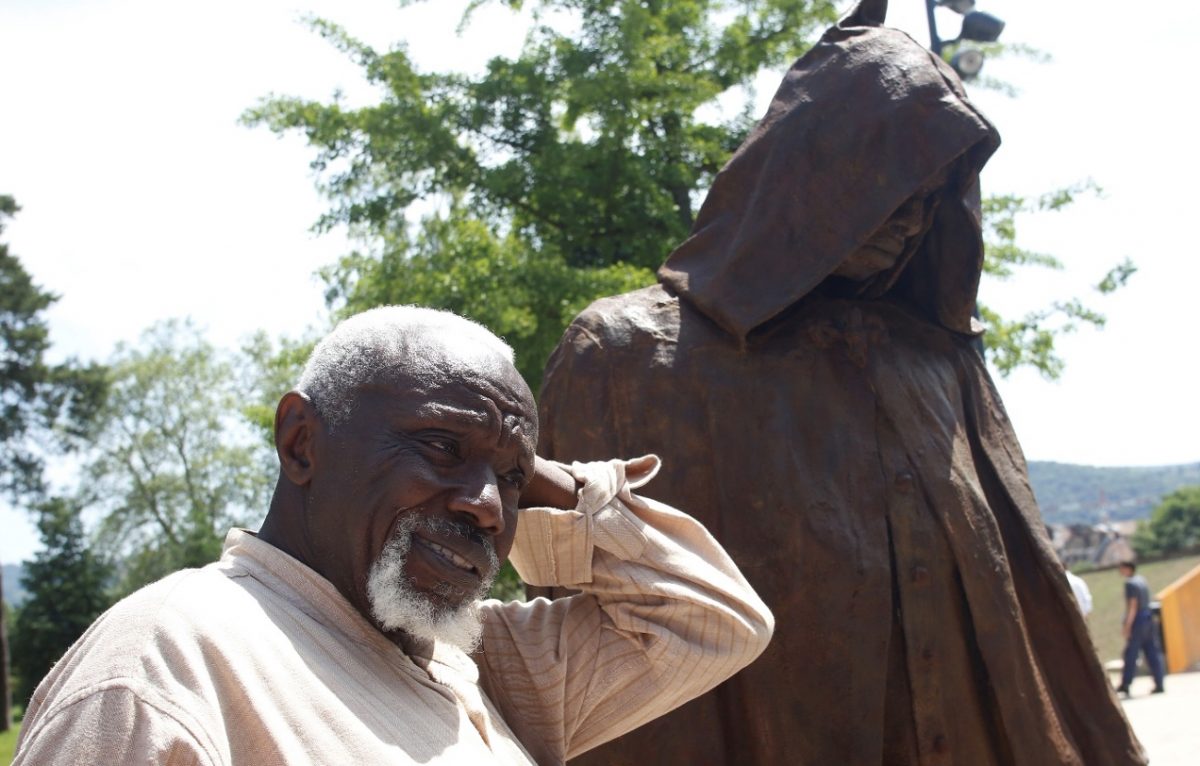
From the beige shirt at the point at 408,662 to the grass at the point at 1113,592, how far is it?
695 inches

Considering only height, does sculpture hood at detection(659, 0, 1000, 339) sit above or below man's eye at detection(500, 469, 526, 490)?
→ above

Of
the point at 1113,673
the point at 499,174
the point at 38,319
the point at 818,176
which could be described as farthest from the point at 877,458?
the point at 38,319

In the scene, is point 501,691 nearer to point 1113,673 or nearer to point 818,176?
point 818,176

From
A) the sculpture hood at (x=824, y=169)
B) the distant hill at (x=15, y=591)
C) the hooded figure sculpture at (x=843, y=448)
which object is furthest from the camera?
the distant hill at (x=15, y=591)

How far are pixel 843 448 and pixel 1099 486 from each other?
180 metres

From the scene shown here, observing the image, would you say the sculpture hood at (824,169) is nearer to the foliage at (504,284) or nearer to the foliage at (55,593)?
the foliage at (504,284)

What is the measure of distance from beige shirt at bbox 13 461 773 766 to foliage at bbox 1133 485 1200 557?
6250 centimetres

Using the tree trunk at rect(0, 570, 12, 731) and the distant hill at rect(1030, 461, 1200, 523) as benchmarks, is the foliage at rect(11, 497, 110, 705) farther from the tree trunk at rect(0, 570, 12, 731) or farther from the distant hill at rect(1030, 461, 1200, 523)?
the distant hill at rect(1030, 461, 1200, 523)

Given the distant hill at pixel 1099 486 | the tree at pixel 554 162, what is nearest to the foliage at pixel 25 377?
the tree at pixel 554 162

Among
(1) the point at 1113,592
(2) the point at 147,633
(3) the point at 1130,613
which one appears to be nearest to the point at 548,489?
(2) the point at 147,633

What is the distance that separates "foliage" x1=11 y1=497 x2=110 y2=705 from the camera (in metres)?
Answer: 31.4

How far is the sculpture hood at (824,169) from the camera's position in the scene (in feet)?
12.3

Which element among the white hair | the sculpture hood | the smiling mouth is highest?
the sculpture hood

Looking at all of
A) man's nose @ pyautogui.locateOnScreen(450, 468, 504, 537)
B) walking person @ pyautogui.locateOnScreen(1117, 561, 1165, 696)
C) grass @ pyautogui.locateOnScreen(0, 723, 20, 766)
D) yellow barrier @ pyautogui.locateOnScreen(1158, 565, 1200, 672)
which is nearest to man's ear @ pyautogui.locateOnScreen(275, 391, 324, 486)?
man's nose @ pyautogui.locateOnScreen(450, 468, 504, 537)
